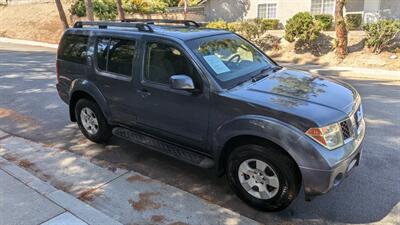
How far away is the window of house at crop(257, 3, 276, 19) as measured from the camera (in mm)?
23322

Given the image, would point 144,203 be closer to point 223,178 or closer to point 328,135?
point 223,178

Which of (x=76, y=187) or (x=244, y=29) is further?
(x=244, y=29)

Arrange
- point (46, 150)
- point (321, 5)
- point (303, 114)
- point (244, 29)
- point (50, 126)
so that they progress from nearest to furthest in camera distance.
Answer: point (303, 114), point (46, 150), point (50, 126), point (244, 29), point (321, 5)

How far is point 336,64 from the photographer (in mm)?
14812

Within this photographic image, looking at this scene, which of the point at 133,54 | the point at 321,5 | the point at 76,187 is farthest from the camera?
the point at 321,5

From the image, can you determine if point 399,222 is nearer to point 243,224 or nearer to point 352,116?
point 352,116

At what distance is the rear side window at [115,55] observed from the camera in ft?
15.8

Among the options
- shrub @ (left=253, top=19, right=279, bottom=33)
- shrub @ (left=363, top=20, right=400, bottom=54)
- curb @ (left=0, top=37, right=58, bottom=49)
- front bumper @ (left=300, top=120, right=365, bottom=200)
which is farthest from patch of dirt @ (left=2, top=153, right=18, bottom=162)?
curb @ (left=0, top=37, right=58, bottom=49)

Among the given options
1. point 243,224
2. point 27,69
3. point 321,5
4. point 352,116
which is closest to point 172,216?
point 243,224

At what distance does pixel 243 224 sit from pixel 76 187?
2.09 meters

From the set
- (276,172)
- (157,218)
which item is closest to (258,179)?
(276,172)

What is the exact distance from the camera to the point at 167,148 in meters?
4.54

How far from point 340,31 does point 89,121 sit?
12063mm

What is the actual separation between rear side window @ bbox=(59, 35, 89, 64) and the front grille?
3783 millimetres
